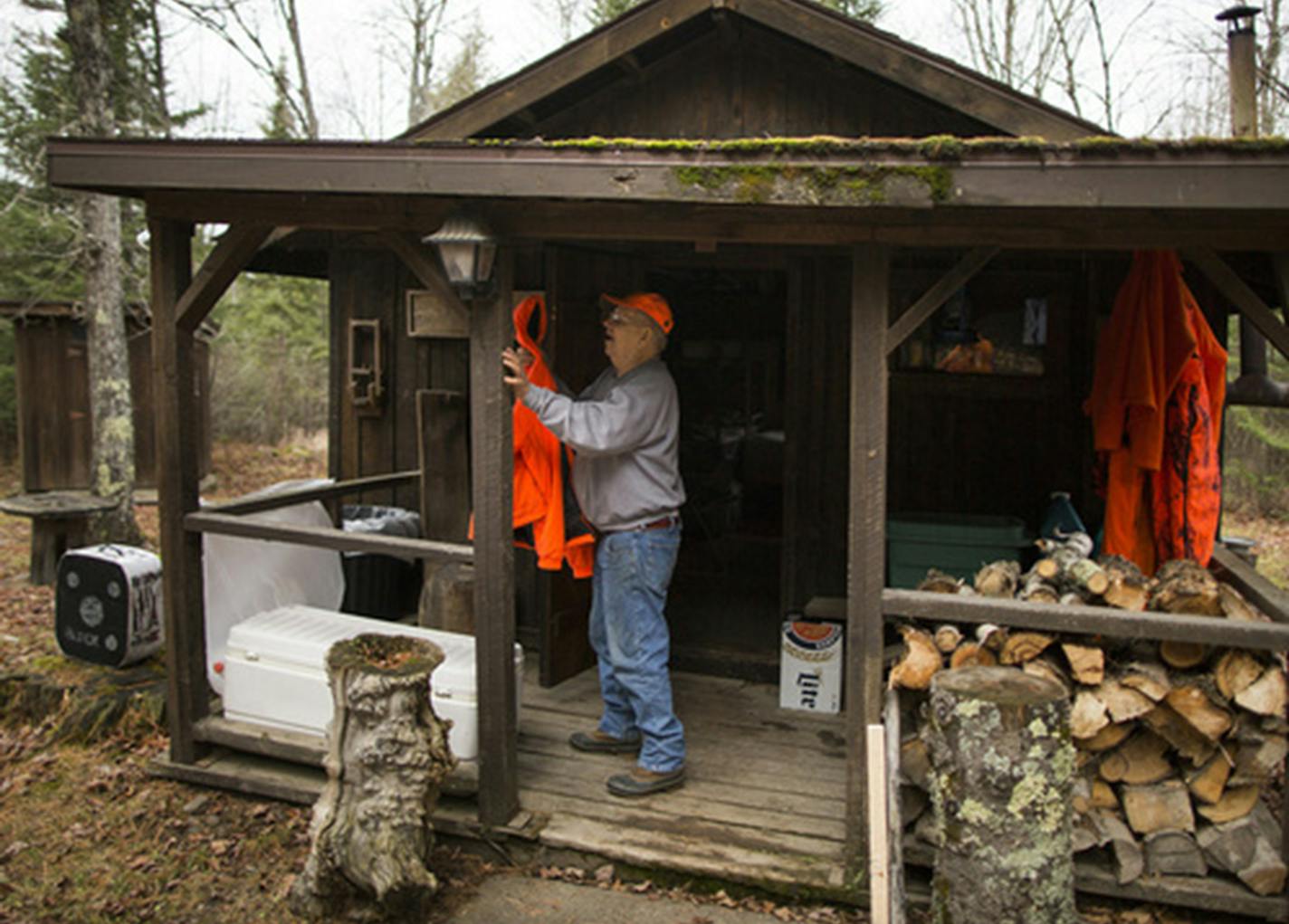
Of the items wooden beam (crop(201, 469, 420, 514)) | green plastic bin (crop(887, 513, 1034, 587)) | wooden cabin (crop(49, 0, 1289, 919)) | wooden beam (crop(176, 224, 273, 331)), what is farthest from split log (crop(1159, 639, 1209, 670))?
wooden beam (crop(201, 469, 420, 514))

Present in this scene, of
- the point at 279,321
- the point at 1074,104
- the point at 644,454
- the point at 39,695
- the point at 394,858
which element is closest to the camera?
the point at 394,858

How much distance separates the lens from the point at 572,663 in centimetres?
610

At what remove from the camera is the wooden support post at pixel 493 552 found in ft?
13.6

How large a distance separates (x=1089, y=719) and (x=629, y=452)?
208 centimetres

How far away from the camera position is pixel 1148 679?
148 inches

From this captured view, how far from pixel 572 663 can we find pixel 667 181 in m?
3.38

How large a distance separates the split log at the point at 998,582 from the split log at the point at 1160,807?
836 mm

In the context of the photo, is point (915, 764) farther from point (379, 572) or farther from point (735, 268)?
point (379, 572)

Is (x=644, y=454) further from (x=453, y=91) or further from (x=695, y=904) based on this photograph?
(x=453, y=91)

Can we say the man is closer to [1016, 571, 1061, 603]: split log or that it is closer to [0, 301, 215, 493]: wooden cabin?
[1016, 571, 1061, 603]: split log

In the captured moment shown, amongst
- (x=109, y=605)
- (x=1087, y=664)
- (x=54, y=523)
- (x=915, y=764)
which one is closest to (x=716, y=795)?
(x=915, y=764)

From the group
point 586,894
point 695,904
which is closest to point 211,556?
point 586,894

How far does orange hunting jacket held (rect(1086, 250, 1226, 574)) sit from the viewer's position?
444 cm

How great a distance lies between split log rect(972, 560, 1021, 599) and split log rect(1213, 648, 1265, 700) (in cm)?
77
